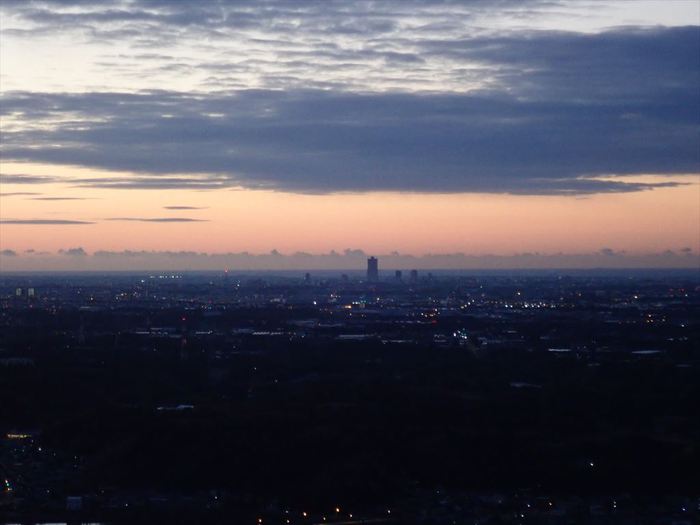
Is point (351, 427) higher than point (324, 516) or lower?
higher

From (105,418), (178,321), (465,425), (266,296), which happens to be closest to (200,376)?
(105,418)

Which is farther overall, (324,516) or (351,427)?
(351,427)

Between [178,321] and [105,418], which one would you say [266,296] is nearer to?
[178,321]

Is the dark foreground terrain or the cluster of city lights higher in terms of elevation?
the dark foreground terrain

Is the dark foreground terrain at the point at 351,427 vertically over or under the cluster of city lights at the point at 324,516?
over

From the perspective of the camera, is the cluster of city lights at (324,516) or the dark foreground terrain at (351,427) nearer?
the cluster of city lights at (324,516)

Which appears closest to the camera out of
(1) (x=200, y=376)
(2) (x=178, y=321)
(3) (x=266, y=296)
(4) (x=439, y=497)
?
(4) (x=439, y=497)

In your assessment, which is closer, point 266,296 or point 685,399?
point 685,399

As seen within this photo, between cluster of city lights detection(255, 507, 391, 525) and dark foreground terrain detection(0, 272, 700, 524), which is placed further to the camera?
dark foreground terrain detection(0, 272, 700, 524)
